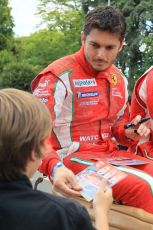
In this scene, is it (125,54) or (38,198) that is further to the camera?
(125,54)

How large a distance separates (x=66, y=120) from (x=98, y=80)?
0.34m

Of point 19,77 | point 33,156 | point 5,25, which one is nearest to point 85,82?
point 33,156

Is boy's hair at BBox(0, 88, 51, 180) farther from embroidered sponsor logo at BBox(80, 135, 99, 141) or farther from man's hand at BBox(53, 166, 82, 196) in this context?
embroidered sponsor logo at BBox(80, 135, 99, 141)

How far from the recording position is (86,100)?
286 centimetres

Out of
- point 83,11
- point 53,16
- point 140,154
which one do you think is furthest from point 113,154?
point 83,11

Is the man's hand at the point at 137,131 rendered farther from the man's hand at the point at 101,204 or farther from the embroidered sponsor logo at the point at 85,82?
the man's hand at the point at 101,204

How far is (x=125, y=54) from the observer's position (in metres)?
27.9

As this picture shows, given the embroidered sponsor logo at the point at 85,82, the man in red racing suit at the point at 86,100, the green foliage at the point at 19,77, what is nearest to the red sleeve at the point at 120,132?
the man in red racing suit at the point at 86,100

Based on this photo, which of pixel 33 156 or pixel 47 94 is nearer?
pixel 33 156

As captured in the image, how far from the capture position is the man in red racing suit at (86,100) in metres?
2.75

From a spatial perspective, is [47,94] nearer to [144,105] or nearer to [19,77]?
[144,105]

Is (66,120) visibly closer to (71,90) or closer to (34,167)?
(71,90)

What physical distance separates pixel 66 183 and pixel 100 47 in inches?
34.9

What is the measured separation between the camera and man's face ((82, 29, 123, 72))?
2.82m
